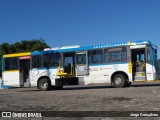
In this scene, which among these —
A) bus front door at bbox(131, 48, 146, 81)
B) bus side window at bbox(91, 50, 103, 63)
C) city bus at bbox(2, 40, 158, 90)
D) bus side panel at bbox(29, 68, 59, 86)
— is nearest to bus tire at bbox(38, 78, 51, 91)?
city bus at bbox(2, 40, 158, 90)

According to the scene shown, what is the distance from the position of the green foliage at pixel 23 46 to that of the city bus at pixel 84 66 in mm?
45049

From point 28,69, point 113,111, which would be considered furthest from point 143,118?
point 28,69

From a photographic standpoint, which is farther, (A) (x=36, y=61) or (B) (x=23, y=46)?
(B) (x=23, y=46)

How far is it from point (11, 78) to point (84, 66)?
6302mm

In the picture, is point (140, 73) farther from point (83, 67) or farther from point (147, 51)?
point (83, 67)

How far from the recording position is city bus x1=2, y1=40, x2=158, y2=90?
19547 millimetres

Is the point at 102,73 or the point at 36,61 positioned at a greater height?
the point at 36,61

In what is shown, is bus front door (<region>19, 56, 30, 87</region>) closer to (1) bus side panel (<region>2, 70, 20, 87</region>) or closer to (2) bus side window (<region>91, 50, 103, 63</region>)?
(1) bus side panel (<region>2, 70, 20, 87</region>)

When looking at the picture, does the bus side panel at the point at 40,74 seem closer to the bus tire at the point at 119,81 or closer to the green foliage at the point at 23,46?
the bus tire at the point at 119,81

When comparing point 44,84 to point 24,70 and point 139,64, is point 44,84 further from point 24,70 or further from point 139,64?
point 139,64

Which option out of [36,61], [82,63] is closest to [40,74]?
[36,61]

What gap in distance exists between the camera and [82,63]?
2123 cm

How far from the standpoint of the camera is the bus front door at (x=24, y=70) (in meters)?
23.4

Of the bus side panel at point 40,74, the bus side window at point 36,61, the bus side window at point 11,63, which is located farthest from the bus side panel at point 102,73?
the bus side window at point 11,63
